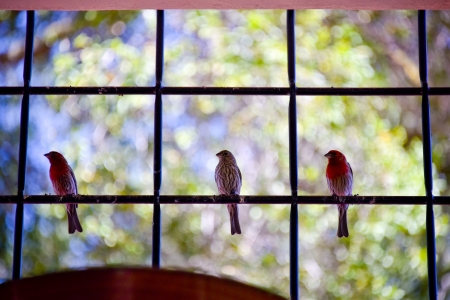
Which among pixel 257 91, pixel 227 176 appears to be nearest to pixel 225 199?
pixel 257 91

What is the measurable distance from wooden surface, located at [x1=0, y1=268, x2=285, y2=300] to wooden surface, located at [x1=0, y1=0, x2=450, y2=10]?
2.85 meters

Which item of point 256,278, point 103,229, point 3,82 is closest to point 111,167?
point 103,229

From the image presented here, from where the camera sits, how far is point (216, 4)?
377 centimetres

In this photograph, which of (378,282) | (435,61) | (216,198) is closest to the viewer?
(216,198)

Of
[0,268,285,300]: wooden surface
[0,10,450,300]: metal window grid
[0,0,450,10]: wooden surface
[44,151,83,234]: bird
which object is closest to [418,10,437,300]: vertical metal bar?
[0,10,450,300]: metal window grid

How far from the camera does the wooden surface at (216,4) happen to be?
12.3 ft

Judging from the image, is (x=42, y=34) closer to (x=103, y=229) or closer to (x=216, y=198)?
(x=103, y=229)

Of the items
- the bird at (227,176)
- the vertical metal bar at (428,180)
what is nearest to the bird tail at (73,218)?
the bird at (227,176)

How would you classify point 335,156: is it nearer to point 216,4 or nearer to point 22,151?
point 216,4

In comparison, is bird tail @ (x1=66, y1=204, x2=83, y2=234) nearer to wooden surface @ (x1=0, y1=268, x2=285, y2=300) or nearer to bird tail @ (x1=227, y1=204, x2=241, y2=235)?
bird tail @ (x1=227, y1=204, x2=241, y2=235)

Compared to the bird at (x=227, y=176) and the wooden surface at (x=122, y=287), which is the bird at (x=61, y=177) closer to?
the bird at (x=227, y=176)

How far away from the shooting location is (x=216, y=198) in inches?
140

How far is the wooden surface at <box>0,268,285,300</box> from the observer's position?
1046 mm

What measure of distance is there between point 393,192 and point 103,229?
2.67 metres
